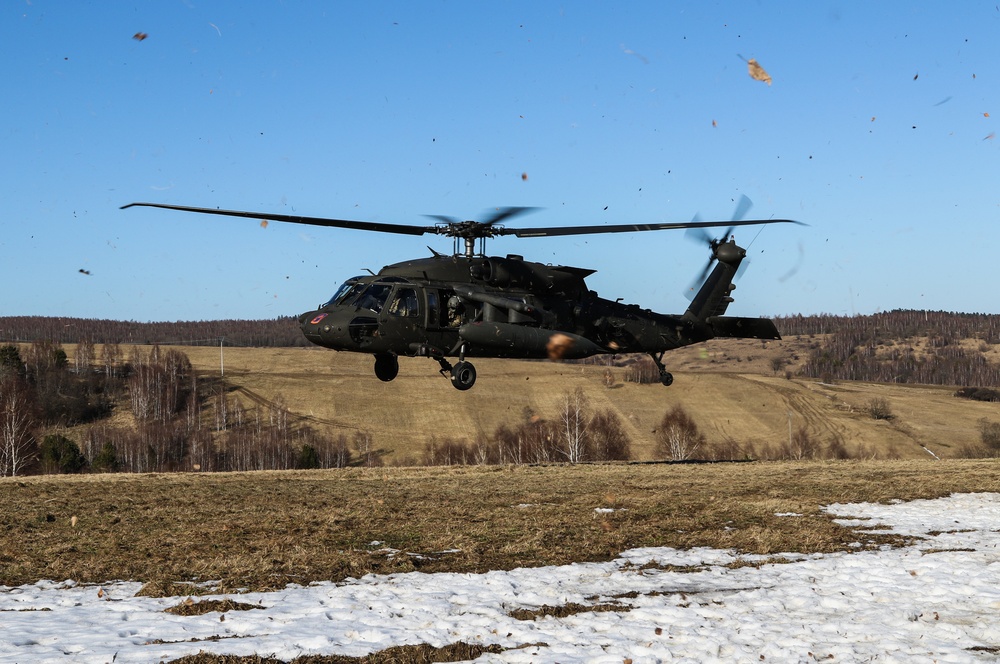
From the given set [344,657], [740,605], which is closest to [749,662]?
[740,605]

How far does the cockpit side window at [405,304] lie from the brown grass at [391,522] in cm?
430

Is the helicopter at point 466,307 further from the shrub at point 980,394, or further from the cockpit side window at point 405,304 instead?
the shrub at point 980,394

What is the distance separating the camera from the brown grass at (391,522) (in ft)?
44.5

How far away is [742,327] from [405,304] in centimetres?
1215

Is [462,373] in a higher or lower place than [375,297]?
lower

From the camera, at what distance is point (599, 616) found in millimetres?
10812

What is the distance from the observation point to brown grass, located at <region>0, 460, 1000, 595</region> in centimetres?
1355

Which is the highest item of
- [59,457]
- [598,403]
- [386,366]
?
[386,366]

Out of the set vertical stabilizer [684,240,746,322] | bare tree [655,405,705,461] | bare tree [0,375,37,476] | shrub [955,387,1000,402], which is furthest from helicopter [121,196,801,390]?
shrub [955,387,1000,402]

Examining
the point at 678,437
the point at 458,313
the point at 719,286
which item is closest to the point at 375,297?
the point at 458,313

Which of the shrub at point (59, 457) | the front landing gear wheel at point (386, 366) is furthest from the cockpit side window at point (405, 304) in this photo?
the shrub at point (59, 457)

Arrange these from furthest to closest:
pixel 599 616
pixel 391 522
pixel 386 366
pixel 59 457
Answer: pixel 59 457
pixel 386 366
pixel 391 522
pixel 599 616

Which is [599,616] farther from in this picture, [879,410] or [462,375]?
[879,410]

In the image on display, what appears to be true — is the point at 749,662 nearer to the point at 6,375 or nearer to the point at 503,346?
the point at 503,346
